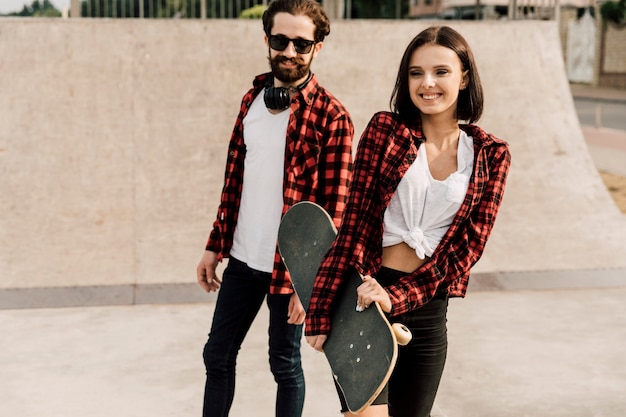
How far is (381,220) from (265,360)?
236 cm

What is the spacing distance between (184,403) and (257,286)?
46.9 inches

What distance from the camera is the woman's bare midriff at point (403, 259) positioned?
246cm

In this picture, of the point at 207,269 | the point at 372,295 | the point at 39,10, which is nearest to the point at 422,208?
the point at 372,295

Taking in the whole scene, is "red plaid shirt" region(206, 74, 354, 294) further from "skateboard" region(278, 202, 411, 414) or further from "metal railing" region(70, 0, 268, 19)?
"metal railing" region(70, 0, 268, 19)

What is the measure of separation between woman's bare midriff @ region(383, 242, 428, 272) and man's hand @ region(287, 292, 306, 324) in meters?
0.54

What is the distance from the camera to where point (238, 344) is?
3.10 metres

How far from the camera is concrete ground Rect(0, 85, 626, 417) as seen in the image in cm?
404

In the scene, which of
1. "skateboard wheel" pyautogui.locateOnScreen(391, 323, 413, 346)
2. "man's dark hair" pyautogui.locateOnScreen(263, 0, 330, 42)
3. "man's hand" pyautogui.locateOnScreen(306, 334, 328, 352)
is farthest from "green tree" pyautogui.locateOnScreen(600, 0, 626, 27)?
"skateboard wheel" pyautogui.locateOnScreen(391, 323, 413, 346)

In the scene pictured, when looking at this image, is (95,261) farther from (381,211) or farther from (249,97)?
(381,211)

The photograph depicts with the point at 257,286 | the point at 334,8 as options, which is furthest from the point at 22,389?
the point at 334,8

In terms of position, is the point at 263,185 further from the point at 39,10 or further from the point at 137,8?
the point at 137,8

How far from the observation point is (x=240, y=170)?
3.15 meters

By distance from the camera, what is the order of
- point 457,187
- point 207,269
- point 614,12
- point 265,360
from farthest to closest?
1. point 614,12
2. point 265,360
3. point 207,269
4. point 457,187

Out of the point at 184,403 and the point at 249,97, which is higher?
the point at 249,97
